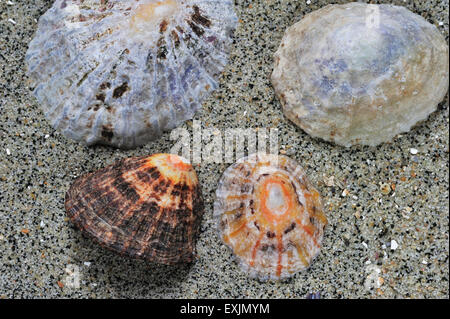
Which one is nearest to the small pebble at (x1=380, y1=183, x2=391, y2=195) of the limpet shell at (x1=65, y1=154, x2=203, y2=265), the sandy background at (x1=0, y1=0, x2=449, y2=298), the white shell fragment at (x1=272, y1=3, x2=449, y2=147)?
the sandy background at (x1=0, y1=0, x2=449, y2=298)

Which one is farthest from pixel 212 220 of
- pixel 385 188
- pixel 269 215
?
pixel 385 188

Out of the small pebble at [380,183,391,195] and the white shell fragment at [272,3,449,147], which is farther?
the small pebble at [380,183,391,195]

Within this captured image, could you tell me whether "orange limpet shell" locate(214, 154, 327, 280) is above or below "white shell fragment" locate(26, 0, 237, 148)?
below

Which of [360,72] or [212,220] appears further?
[212,220]

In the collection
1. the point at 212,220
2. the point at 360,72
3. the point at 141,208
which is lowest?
the point at 212,220

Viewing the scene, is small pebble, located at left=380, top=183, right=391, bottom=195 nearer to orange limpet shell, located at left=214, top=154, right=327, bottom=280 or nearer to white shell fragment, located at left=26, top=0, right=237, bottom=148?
orange limpet shell, located at left=214, top=154, right=327, bottom=280

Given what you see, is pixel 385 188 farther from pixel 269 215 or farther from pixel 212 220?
pixel 212 220
